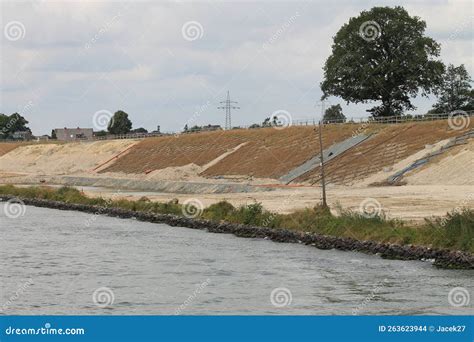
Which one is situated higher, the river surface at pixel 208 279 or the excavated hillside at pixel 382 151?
the excavated hillside at pixel 382 151

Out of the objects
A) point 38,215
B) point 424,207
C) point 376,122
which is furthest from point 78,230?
point 376,122

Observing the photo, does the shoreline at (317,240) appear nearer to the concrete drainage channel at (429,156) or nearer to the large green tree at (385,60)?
the concrete drainage channel at (429,156)

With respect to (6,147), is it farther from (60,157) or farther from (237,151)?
(237,151)

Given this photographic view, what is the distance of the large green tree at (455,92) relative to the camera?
4715 inches

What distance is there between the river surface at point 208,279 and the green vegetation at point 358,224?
1.75 metres

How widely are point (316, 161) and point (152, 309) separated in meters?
59.3

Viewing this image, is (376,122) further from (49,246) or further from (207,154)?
(49,246)

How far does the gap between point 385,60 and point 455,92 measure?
68.8 feet

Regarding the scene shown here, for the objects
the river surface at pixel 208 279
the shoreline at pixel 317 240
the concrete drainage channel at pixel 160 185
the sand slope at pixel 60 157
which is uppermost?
the sand slope at pixel 60 157

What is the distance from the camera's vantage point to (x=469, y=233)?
120ft

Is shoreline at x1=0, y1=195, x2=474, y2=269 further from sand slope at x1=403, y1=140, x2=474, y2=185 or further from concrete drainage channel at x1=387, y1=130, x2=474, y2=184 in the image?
concrete drainage channel at x1=387, y1=130, x2=474, y2=184

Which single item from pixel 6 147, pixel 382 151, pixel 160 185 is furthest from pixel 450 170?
pixel 6 147

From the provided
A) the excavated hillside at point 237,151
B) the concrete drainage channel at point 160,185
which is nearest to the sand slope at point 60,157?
the excavated hillside at point 237,151

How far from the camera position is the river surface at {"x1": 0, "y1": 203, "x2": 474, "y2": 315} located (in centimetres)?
2934
